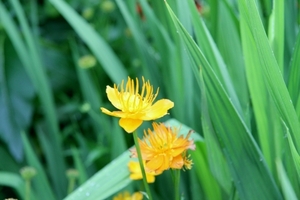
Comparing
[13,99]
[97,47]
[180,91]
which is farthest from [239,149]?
[13,99]

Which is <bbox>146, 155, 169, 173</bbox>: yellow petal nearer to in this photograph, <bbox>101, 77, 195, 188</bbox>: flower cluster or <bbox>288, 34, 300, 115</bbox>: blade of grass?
<bbox>101, 77, 195, 188</bbox>: flower cluster

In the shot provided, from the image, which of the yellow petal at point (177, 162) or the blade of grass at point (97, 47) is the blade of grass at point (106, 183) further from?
the blade of grass at point (97, 47)

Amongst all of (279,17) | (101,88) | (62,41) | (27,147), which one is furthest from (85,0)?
(279,17)

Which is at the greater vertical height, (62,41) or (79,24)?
(62,41)

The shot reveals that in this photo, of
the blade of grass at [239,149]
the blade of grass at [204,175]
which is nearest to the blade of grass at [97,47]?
the blade of grass at [204,175]

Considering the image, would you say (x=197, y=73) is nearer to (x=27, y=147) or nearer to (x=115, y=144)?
(x=115, y=144)

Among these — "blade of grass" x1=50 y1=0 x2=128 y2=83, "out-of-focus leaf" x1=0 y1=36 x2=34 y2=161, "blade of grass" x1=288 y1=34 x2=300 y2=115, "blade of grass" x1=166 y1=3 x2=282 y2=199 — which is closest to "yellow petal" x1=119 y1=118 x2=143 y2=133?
"blade of grass" x1=166 y1=3 x2=282 y2=199
